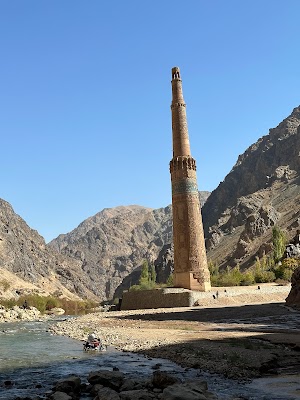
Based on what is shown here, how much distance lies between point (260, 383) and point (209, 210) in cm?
15257

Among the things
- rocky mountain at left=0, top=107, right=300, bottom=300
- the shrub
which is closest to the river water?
the shrub

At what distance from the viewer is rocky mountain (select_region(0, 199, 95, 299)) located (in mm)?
106000

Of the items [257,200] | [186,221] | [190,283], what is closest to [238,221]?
[257,200]

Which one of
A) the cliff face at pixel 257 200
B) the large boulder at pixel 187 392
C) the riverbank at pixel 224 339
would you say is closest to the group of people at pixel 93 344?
the riverbank at pixel 224 339

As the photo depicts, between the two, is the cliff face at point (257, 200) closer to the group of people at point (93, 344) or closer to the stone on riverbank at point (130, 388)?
the group of people at point (93, 344)

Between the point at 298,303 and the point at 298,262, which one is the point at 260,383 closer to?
the point at 298,303

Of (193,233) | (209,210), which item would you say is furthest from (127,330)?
(209,210)

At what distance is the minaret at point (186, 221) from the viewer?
137ft

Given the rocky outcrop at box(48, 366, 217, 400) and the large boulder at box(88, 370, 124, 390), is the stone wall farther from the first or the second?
the rocky outcrop at box(48, 366, 217, 400)

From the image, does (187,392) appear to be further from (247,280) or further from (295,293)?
(247,280)

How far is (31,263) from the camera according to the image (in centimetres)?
11781

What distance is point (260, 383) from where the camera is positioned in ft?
36.2

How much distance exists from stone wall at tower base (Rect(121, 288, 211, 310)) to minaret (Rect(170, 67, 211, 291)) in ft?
8.90

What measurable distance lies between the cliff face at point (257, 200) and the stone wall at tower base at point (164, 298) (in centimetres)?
5658
